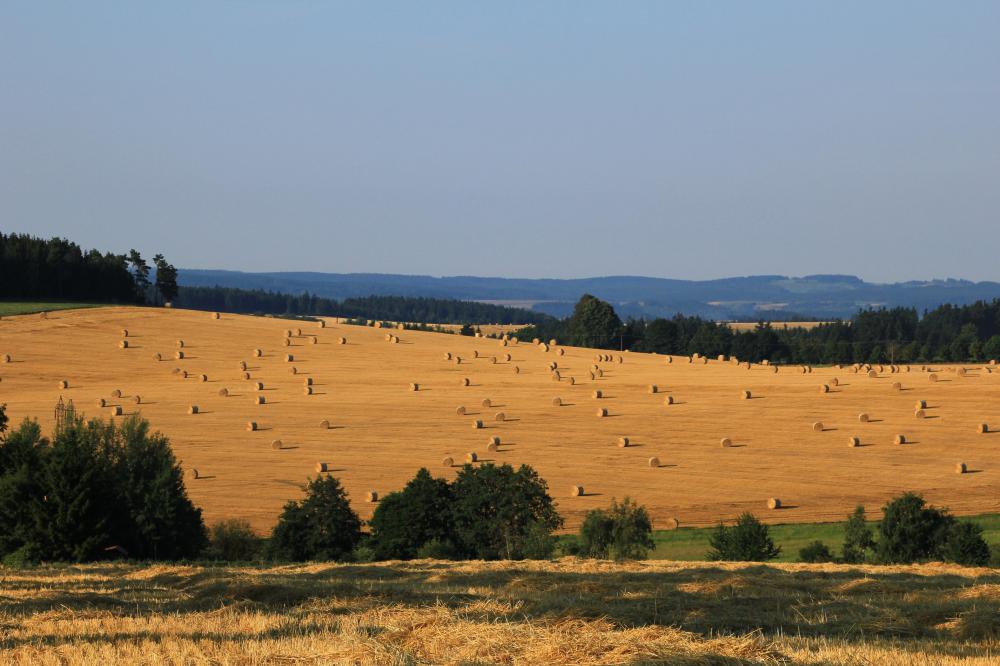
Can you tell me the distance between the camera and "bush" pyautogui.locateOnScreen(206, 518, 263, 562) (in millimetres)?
45938

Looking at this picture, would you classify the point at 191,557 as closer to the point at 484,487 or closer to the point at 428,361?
the point at 484,487

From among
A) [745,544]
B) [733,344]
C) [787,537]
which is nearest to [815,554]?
[745,544]

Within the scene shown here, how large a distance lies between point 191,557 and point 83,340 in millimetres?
48485

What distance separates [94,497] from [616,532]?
19.7 m

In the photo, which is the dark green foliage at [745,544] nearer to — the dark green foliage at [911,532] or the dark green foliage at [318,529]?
the dark green foliage at [911,532]

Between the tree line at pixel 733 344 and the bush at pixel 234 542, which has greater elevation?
the tree line at pixel 733 344

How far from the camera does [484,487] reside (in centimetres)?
4741

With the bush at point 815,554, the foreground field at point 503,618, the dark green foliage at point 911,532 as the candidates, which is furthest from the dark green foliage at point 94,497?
the dark green foliage at point 911,532

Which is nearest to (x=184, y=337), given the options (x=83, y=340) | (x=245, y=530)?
(x=83, y=340)

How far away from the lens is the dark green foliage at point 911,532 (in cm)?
4562

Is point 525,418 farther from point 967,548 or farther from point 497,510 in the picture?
point 967,548

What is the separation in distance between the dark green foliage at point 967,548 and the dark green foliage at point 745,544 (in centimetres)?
628

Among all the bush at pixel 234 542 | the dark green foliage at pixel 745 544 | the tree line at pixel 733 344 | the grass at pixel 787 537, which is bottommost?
the bush at pixel 234 542

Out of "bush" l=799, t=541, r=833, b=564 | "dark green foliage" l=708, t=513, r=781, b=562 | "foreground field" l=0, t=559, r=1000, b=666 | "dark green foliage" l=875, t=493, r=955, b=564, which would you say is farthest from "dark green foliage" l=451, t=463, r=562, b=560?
"foreground field" l=0, t=559, r=1000, b=666
